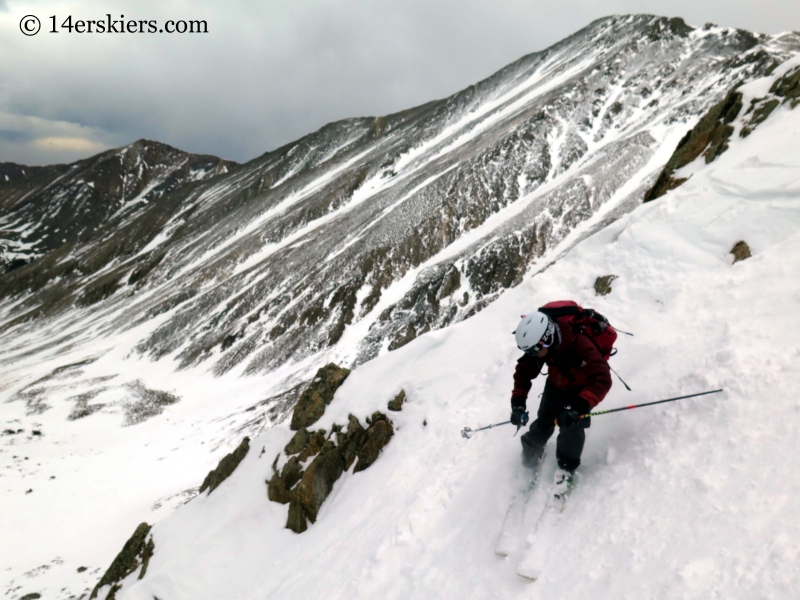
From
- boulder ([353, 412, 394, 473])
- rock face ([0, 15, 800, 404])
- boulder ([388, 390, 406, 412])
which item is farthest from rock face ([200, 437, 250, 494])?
rock face ([0, 15, 800, 404])

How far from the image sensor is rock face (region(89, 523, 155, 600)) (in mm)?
15290

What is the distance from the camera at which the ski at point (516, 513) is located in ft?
20.2

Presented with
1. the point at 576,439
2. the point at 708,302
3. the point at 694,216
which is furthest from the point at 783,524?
the point at 694,216

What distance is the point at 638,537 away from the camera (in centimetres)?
526

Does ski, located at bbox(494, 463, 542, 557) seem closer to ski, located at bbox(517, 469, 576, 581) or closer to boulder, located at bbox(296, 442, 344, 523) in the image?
ski, located at bbox(517, 469, 576, 581)

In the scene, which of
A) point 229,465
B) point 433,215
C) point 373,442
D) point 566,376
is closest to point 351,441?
point 373,442

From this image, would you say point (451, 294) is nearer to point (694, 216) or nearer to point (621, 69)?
point (694, 216)

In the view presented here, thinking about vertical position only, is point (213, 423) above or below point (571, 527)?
below

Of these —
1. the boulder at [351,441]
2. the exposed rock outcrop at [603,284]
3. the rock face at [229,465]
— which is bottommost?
the rock face at [229,465]

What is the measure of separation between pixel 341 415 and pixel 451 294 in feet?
123

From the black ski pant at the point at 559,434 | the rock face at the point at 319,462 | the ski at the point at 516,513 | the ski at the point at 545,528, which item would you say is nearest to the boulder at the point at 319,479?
the rock face at the point at 319,462

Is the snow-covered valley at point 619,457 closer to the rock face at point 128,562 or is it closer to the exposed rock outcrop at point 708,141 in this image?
the exposed rock outcrop at point 708,141

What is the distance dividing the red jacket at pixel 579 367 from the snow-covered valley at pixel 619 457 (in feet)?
4.16

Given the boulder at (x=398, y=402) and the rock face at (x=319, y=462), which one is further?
the boulder at (x=398, y=402)
